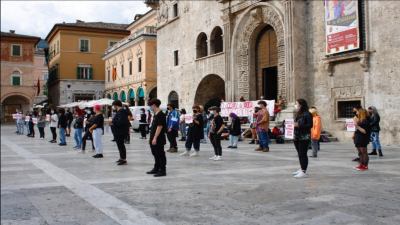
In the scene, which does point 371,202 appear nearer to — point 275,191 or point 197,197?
point 275,191

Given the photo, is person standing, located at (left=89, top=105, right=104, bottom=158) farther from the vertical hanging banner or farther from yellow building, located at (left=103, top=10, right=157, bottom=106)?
yellow building, located at (left=103, top=10, right=157, bottom=106)

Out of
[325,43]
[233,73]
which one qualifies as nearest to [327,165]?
[325,43]

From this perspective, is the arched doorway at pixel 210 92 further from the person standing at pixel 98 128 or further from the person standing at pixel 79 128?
the person standing at pixel 98 128

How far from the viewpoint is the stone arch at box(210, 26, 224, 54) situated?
1131 inches

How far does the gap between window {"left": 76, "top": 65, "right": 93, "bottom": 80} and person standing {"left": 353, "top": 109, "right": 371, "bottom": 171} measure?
51138 mm

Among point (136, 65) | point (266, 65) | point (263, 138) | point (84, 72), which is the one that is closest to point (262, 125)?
point (263, 138)

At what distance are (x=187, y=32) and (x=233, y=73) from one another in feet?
26.4

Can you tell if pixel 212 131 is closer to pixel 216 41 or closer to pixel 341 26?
pixel 341 26

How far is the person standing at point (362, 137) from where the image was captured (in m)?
9.88

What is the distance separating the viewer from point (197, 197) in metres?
6.79

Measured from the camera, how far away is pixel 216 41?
2925cm

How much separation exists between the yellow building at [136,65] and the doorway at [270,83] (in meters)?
16.7

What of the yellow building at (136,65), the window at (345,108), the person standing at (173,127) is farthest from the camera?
the yellow building at (136,65)

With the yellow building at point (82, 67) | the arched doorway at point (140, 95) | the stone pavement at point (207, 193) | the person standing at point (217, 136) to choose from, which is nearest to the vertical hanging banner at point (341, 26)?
the stone pavement at point (207, 193)
